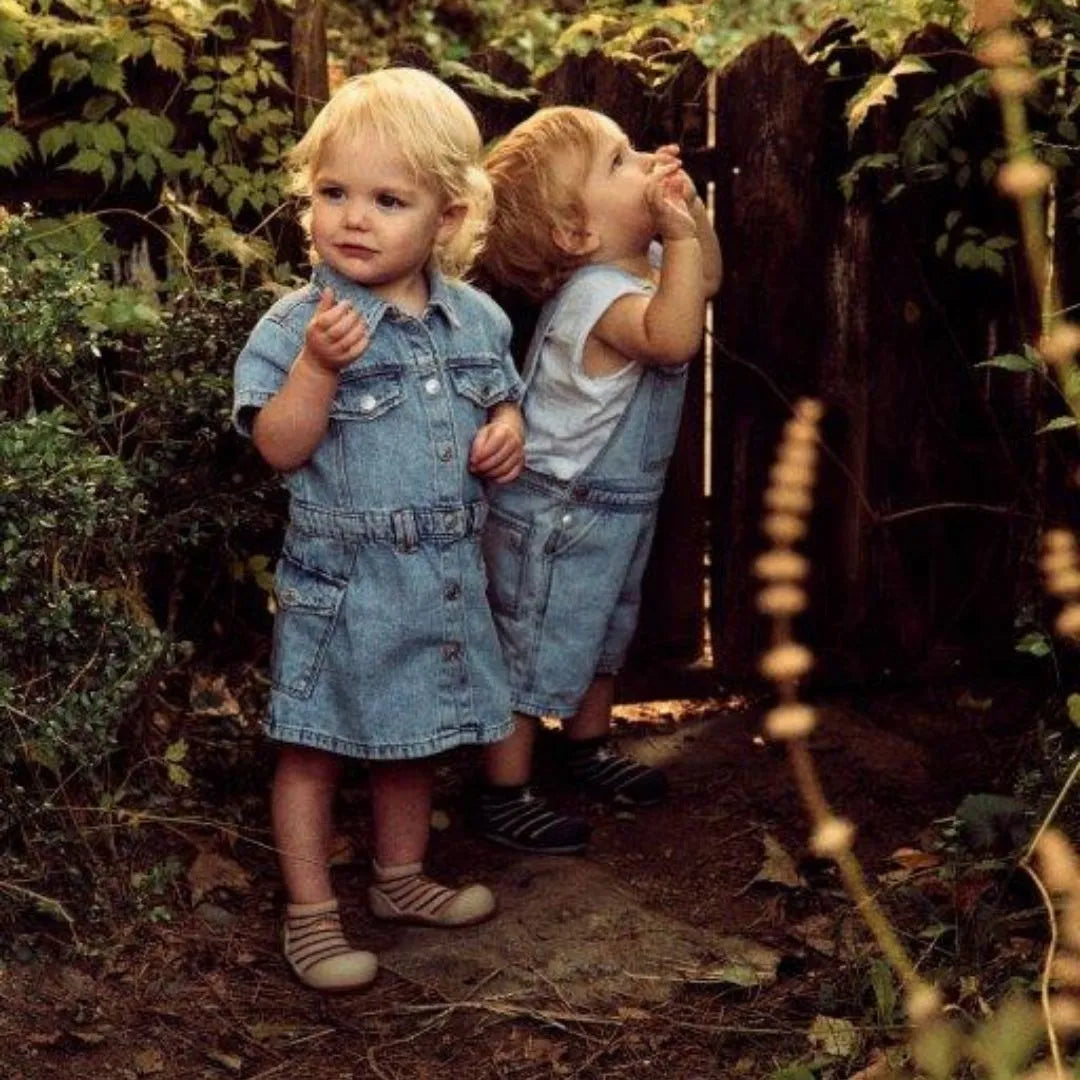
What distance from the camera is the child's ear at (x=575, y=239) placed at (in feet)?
12.5

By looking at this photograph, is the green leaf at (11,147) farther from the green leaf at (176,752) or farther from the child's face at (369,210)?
the green leaf at (176,752)

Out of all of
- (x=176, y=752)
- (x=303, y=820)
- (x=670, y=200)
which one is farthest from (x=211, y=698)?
(x=670, y=200)

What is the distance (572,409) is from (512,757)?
32.0 inches

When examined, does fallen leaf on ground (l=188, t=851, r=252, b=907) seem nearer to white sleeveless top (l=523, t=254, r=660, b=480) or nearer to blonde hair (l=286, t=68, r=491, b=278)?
white sleeveless top (l=523, t=254, r=660, b=480)

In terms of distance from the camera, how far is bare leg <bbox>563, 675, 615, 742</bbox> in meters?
4.25

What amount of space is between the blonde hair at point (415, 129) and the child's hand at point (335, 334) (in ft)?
1.08

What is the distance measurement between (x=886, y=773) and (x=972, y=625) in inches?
22.6

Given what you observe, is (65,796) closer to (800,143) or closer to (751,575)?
(751,575)

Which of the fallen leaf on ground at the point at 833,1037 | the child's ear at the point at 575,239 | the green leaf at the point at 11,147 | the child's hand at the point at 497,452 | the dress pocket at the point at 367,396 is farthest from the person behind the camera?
the child's ear at the point at 575,239

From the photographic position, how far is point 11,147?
3.73 meters

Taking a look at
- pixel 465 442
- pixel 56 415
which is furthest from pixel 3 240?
pixel 465 442

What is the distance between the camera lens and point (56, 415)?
3139 mm

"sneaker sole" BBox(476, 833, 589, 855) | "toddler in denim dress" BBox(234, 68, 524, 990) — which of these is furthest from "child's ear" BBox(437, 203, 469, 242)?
"sneaker sole" BBox(476, 833, 589, 855)

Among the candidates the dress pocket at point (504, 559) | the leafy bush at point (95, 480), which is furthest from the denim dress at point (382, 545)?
the dress pocket at point (504, 559)
